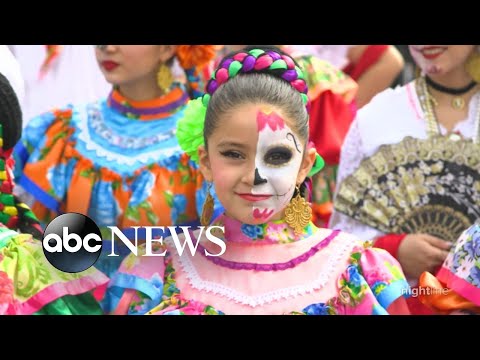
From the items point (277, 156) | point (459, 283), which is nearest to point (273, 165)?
point (277, 156)

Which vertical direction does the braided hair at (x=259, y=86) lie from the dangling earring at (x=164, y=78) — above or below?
below

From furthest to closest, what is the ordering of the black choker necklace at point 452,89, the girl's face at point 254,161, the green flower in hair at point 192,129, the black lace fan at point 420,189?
the black choker necklace at point 452,89 → the black lace fan at point 420,189 → the green flower in hair at point 192,129 → the girl's face at point 254,161

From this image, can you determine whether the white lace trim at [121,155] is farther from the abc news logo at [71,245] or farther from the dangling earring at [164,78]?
the abc news logo at [71,245]

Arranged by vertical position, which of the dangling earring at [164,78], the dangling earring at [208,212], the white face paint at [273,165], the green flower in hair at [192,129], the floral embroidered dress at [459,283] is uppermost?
the dangling earring at [164,78]

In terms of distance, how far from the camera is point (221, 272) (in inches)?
123

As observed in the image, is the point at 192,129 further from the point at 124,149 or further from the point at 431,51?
the point at 431,51

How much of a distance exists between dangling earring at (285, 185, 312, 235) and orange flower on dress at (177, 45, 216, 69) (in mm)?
559

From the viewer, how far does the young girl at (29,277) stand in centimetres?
311

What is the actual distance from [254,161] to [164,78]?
644mm

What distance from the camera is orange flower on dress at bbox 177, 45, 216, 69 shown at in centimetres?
353

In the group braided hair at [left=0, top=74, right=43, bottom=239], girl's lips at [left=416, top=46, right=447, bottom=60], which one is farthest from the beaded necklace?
braided hair at [left=0, top=74, right=43, bottom=239]

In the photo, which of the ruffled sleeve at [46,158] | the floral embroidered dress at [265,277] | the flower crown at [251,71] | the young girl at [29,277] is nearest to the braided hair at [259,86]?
the flower crown at [251,71]

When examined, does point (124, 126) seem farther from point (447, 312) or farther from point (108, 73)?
point (447, 312)

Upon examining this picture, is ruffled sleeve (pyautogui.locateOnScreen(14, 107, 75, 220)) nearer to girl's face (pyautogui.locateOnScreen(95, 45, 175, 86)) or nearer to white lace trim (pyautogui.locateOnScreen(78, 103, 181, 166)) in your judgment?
white lace trim (pyautogui.locateOnScreen(78, 103, 181, 166))
